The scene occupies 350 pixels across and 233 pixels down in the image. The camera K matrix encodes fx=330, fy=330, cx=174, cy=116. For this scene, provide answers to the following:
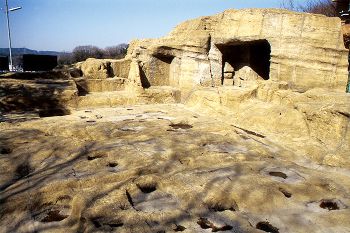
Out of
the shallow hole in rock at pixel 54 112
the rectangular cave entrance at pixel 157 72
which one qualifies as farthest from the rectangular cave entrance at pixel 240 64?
the shallow hole in rock at pixel 54 112

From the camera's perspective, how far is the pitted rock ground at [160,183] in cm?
482

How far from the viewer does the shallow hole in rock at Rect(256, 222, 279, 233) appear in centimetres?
474

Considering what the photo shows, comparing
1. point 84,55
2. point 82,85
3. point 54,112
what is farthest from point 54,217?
point 84,55

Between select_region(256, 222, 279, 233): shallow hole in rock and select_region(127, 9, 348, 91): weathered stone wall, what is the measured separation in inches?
302

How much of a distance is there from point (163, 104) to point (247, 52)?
4476 mm

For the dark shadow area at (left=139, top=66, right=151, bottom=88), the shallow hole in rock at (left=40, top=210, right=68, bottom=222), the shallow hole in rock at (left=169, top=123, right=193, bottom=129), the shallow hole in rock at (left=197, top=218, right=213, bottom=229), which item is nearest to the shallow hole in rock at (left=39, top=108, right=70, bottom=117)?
the dark shadow area at (left=139, top=66, right=151, bottom=88)

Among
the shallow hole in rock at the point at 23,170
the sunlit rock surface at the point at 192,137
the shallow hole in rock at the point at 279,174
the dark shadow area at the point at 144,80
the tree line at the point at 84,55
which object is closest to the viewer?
the sunlit rock surface at the point at 192,137

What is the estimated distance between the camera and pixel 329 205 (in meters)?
5.48

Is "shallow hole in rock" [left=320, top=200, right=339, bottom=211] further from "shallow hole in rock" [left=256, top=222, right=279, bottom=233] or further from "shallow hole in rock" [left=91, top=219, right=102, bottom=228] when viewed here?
"shallow hole in rock" [left=91, top=219, right=102, bottom=228]

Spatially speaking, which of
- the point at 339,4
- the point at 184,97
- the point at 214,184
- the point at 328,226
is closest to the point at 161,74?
the point at 184,97

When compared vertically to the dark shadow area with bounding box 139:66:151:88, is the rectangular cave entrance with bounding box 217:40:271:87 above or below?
above

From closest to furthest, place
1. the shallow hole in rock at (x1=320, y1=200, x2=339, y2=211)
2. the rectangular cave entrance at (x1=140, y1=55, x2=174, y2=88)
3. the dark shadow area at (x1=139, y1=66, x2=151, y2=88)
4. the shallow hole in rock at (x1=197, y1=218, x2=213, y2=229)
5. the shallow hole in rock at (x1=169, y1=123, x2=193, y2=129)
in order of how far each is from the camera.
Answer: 1. the shallow hole in rock at (x1=197, y1=218, x2=213, y2=229)
2. the shallow hole in rock at (x1=320, y1=200, x2=339, y2=211)
3. the shallow hole in rock at (x1=169, y1=123, x2=193, y2=129)
4. the dark shadow area at (x1=139, y1=66, x2=151, y2=88)
5. the rectangular cave entrance at (x1=140, y1=55, x2=174, y2=88)

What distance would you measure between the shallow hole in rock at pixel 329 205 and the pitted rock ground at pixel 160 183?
16 millimetres

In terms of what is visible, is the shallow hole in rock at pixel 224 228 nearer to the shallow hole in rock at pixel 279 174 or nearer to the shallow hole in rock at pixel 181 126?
the shallow hole in rock at pixel 279 174
